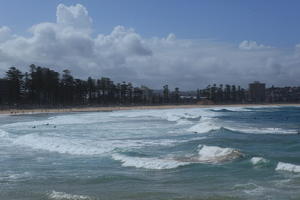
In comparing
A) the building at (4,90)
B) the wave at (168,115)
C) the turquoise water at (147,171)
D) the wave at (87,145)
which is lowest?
the wave at (168,115)

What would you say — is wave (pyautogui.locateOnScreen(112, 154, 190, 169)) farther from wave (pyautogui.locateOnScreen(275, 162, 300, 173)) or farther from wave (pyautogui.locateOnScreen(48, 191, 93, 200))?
wave (pyautogui.locateOnScreen(48, 191, 93, 200))

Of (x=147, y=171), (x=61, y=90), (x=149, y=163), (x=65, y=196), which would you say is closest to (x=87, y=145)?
(x=149, y=163)

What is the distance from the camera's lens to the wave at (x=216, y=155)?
17.9 meters

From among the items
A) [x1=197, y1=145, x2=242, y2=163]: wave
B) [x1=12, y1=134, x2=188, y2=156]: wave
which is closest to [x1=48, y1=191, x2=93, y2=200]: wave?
[x1=197, y1=145, x2=242, y2=163]: wave

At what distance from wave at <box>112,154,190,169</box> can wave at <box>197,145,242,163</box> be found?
1390 mm

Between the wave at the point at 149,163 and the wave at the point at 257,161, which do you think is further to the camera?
the wave at the point at 257,161

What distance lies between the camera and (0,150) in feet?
73.6

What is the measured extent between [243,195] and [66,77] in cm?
11221

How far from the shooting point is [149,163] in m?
17.1

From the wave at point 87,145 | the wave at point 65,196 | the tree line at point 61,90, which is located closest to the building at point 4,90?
the tree line at point 61,90

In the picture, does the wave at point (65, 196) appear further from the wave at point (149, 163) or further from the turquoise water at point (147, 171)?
the wave at point (149, 163)

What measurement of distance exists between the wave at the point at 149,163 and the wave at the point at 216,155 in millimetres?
1390

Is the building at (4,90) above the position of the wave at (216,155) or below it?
above

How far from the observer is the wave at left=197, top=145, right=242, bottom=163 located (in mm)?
17891
